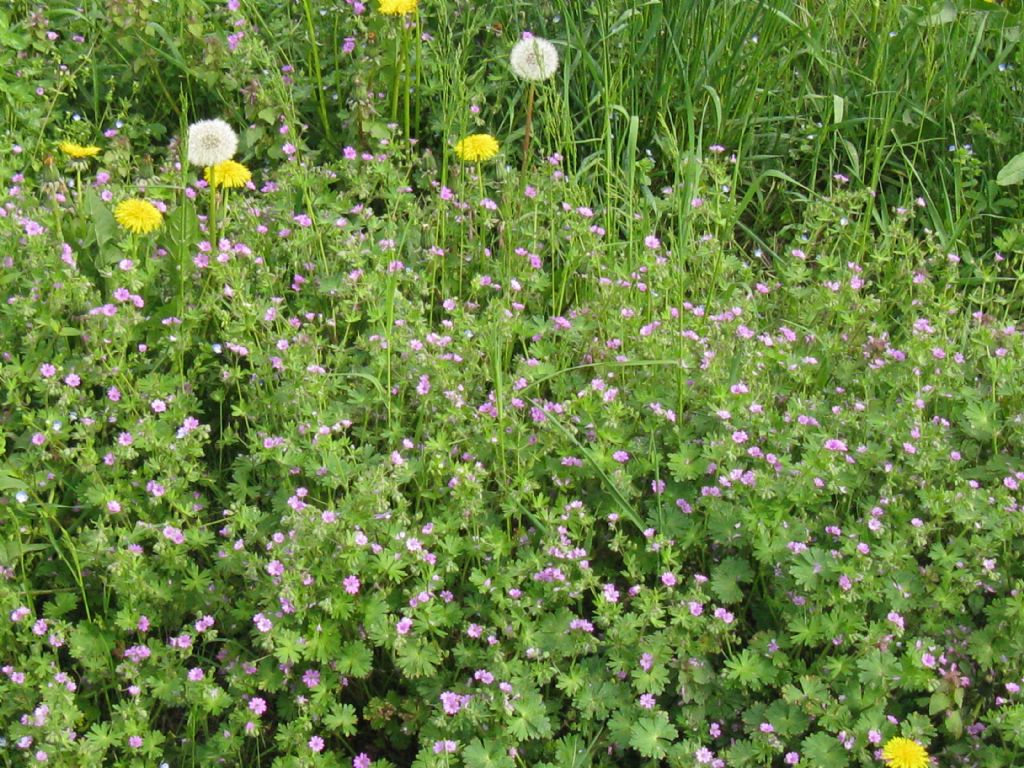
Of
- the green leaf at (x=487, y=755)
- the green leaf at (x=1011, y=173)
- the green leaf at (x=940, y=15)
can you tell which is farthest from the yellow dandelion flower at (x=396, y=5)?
the green leaf at (x=487, y=755)

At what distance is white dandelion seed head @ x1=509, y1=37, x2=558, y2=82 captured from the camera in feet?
11.3

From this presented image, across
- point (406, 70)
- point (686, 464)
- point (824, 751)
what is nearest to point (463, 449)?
point (686, 464)

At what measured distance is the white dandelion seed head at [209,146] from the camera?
9.99 ft

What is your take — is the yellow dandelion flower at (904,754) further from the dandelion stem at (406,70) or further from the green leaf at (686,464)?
the dandelion stem at (406,70)

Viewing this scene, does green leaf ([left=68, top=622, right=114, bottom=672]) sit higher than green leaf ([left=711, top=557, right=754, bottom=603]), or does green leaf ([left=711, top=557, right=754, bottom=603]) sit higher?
green leaf ([left=711, top=557, right=754, bottom=603])

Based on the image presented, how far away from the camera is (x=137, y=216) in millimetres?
2963

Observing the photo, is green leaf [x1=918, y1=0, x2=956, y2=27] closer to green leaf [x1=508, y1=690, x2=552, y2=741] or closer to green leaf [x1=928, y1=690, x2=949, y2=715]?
green leaf [x1=928, y1=690, x2=949, y2=715]

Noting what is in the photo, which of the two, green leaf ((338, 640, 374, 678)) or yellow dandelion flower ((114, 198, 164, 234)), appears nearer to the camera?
green leaf ((338, 640, 374, 678))

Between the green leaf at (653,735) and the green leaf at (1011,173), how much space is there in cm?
232

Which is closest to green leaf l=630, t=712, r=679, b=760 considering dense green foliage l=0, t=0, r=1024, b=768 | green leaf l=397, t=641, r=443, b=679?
dense green foliage l=0, t=0, r=1024, b=768

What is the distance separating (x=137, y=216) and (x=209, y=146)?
0.82 ft

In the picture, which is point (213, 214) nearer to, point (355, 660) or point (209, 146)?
point (209, 146)

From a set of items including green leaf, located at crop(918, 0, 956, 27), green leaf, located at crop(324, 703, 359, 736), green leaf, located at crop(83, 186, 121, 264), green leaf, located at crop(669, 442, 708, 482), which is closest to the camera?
green leaf, located at crop(324, 703, 359, 736)

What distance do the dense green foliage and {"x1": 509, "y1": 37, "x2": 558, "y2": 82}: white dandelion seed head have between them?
214mm
